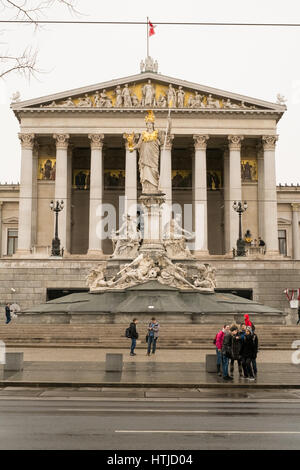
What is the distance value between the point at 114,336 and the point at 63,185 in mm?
40287

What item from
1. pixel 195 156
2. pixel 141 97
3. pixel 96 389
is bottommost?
pixel 96 389

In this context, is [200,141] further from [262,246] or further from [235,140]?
[262,246]

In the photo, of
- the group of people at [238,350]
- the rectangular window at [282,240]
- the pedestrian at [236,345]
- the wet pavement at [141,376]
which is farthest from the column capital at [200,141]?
the pedestrian at [236,345]

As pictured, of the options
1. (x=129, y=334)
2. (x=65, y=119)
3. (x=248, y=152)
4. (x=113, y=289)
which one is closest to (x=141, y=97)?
(x=65, y=119)

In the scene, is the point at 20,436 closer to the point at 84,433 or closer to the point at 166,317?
the point at 84,433

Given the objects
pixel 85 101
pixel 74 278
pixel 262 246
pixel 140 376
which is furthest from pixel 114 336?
pixel 85 101

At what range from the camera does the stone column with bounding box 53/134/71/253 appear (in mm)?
66812

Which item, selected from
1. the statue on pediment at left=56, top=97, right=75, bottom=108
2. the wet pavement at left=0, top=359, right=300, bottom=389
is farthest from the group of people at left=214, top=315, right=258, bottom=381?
the statue on pediment at left=56, top=97, right=75, bottom=108

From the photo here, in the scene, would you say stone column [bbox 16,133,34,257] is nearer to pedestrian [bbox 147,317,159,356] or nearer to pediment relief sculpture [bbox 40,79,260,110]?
pediment relief sculpture [bbox 40,79,260,110]

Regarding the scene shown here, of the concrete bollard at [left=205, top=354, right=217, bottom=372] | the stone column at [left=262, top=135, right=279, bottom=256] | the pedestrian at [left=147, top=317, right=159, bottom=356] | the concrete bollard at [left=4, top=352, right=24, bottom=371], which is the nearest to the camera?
the concrete bollard at [left=4, top=352, right=24, bottom=371]

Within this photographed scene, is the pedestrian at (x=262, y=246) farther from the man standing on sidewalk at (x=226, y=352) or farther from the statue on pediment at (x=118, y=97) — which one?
the man standing on sidewalk at (x=226, y=352)

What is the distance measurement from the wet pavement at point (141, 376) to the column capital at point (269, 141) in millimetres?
49895
